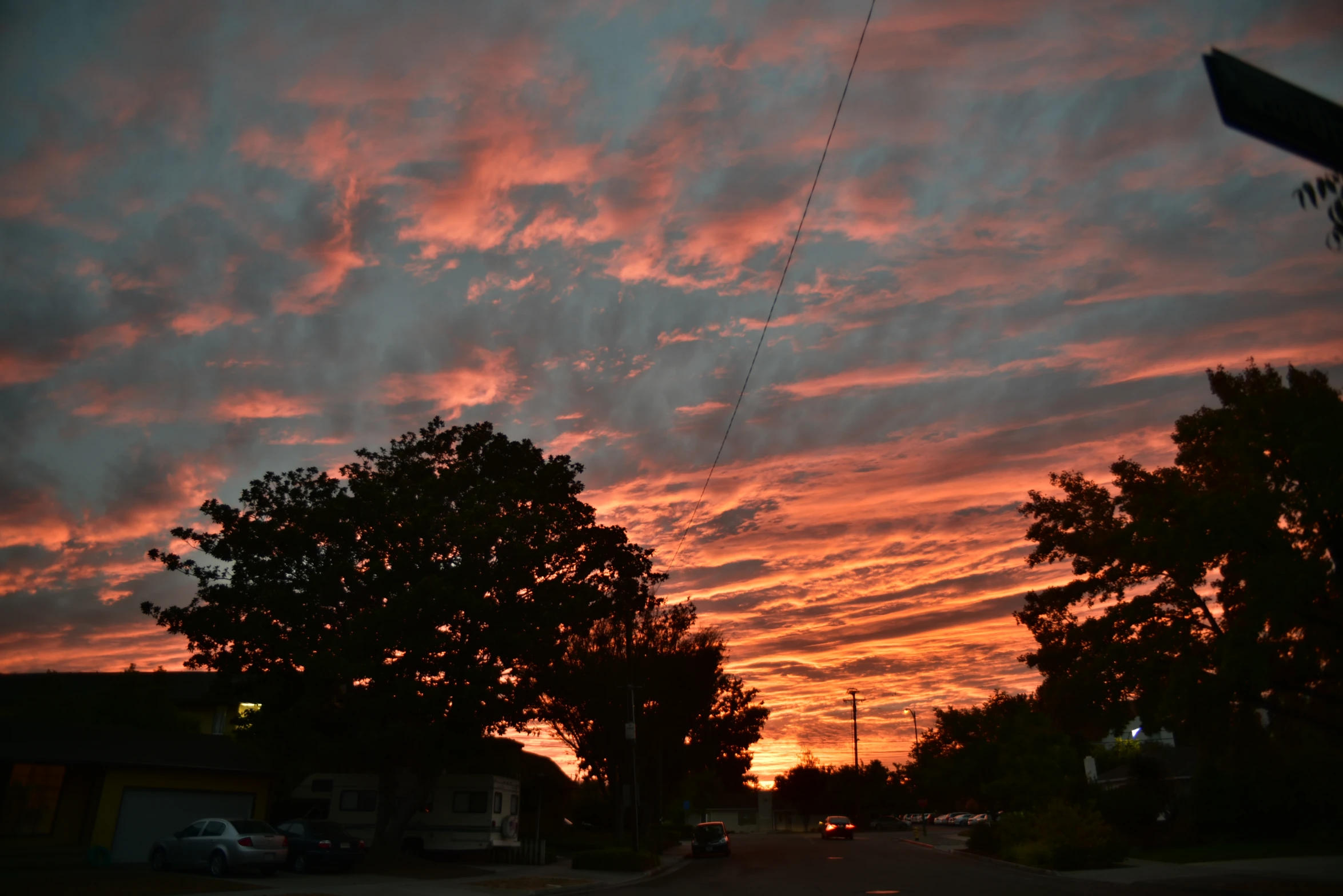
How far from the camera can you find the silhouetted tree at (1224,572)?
21984 mm

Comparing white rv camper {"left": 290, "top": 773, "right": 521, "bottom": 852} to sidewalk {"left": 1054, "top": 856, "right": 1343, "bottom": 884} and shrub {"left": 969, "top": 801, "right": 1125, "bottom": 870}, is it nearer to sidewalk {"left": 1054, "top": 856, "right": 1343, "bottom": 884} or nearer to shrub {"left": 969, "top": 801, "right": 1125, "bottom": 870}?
shrub {"left": 969, "top": 801, "right": 1125, "bottom": 870}

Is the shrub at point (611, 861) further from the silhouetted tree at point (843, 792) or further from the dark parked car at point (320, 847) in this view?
the silhouetted tree at point (843, 792)

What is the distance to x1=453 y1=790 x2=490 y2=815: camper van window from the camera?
33.9 meters

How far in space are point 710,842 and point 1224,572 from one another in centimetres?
2801

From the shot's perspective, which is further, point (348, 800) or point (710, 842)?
point (710, 842)

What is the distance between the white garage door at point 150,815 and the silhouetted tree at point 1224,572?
29167 mm

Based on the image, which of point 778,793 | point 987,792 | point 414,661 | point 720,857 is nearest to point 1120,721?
point 720,857

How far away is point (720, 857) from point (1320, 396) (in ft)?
108

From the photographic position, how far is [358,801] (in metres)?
34.0

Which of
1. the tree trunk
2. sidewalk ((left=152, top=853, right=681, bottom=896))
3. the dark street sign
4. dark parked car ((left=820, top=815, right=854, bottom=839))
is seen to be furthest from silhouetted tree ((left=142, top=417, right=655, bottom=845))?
dark parked car ((left=820, top=815, right=854, bottom=839))

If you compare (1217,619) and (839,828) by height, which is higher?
(1217,619)

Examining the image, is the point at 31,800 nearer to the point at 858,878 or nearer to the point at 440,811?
the point at 440,811

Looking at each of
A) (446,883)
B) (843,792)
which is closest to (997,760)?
(843,792)

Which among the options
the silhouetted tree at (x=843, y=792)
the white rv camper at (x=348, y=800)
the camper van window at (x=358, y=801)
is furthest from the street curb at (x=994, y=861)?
the silhouetted tree at (x=843, y=792)
